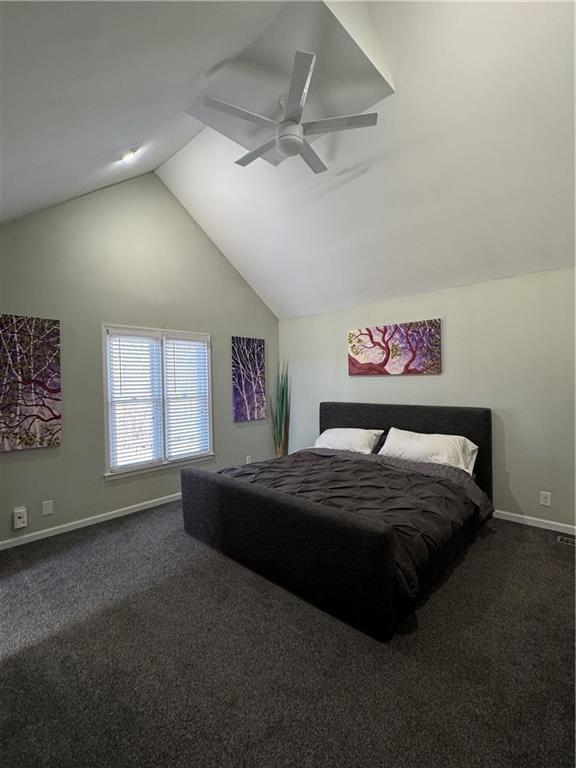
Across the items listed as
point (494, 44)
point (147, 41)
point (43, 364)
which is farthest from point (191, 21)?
point (43, 364)

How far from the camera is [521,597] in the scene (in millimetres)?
2137

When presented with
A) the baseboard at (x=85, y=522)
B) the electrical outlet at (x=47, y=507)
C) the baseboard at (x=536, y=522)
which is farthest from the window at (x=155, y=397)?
the baseboard at (x=536, y=522)

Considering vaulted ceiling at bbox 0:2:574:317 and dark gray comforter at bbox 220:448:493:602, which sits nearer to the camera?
vaulted ceiling at bbox 0:2:574:317

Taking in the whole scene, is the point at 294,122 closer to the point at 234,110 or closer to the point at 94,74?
the point at 234,110

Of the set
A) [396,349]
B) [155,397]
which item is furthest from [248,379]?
[396,349]

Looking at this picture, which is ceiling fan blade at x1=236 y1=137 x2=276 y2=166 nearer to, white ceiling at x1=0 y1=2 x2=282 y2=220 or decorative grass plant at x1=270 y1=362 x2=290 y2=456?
white ceiling at x1=0 y1=2 x2=282 y2=220

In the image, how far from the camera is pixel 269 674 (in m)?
1.62

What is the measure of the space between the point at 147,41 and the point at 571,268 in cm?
343

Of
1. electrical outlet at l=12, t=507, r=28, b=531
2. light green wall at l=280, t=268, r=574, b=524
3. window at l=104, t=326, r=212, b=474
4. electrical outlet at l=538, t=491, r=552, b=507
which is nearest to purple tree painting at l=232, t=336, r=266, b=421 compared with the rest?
window at l=104, t=326, r=212, b=474

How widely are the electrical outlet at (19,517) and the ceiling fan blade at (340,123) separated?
144 inches

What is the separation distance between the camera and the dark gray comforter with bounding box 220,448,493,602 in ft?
6.53

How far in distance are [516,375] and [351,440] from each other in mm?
1758

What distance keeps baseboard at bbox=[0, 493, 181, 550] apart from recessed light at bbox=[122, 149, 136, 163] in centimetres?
328

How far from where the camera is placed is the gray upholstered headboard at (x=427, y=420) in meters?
3.34
